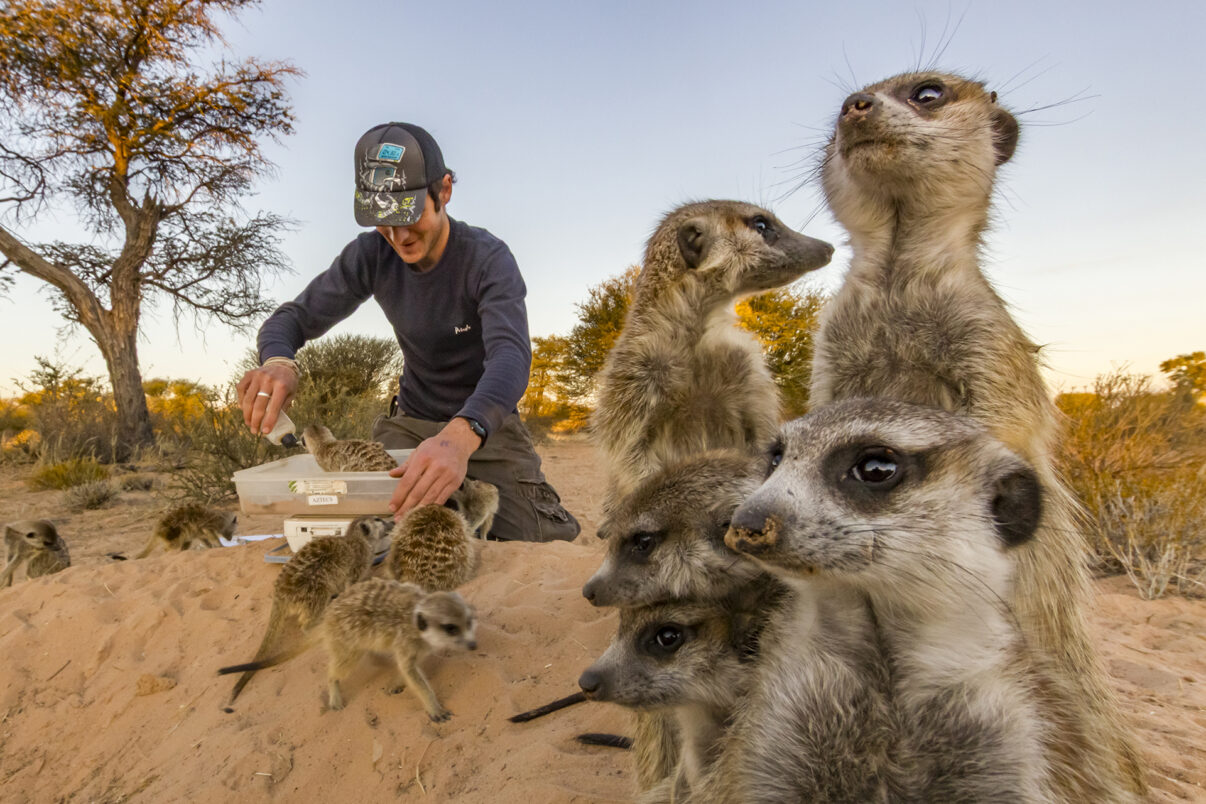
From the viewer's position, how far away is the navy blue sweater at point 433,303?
342 cm

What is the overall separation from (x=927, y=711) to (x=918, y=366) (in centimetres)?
77

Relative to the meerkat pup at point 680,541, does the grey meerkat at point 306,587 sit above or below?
below

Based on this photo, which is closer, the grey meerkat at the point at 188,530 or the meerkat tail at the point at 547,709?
the meerkat tail at the point at 547,709

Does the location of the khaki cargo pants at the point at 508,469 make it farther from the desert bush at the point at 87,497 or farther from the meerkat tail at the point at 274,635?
the desert bush at the point at 87,497

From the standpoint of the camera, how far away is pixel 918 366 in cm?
147

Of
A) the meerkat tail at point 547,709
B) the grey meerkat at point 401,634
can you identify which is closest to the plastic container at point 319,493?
the grey meerkat at point 401,634

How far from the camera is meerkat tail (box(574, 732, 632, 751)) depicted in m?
1.86

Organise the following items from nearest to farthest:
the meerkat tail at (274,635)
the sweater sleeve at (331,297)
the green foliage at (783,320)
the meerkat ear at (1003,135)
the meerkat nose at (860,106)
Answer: the meerkat nose at (860,106) < the meerkat ear at (1003,135) < the meerkat tail at (274,635) < the sweater sleeve at (331,297) < the green foliage at (783,320)

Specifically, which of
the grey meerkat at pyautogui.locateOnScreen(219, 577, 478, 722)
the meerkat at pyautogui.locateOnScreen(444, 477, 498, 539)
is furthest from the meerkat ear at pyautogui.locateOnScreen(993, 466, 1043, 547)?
the meerkat at pyautogui.locateOnScreen(444, 477, 498, 539)

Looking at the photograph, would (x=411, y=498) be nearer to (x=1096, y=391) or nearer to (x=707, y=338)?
(x=707, y=338)

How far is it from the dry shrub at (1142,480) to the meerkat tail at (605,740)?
3.01 metres

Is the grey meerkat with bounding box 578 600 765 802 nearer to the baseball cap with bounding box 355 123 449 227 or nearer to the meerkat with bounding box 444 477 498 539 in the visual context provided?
the baseball cap with bounding box 355 123 449 227

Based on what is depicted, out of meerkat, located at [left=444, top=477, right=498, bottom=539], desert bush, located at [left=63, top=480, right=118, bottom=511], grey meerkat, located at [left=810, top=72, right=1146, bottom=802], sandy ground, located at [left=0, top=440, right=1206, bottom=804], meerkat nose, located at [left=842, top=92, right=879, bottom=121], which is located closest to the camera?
grey meerkat, located at [left=810, top=72, right=1146, bottom=802]

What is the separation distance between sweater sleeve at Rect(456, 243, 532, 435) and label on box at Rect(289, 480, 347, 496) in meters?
0.72
